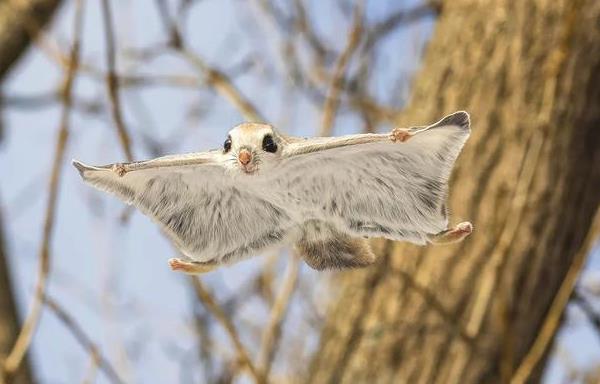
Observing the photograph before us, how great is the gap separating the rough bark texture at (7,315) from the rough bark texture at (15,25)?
464 mm

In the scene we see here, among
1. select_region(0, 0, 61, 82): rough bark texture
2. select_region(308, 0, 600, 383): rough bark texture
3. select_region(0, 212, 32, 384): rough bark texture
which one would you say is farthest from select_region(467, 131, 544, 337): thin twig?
select_region(0, 0, 61, 82): rough bark texture

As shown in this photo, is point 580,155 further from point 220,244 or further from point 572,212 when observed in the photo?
point 220,244

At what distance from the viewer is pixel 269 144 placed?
9.3 inches

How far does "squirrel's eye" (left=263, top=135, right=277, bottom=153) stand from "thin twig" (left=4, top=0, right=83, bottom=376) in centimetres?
63

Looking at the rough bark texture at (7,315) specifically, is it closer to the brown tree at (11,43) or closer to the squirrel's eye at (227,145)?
the brown tree at (11,43)

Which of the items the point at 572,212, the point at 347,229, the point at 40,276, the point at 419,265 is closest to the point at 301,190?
the point at 347,229

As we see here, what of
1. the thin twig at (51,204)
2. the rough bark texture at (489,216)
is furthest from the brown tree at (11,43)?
the thin twig at (51,204)

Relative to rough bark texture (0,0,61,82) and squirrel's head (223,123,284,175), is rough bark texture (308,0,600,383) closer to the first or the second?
squirrel's head (223,123,284,175)

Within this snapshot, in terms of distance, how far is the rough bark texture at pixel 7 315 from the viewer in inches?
74.9

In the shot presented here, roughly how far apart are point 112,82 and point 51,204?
147 mm

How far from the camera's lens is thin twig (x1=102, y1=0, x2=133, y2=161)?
0.60 metres

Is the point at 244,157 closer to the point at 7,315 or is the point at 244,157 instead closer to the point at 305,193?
the point at 305,193

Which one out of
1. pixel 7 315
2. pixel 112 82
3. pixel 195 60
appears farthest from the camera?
pixel 7 315

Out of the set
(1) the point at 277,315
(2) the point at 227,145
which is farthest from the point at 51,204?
(2) the point at 227,145
